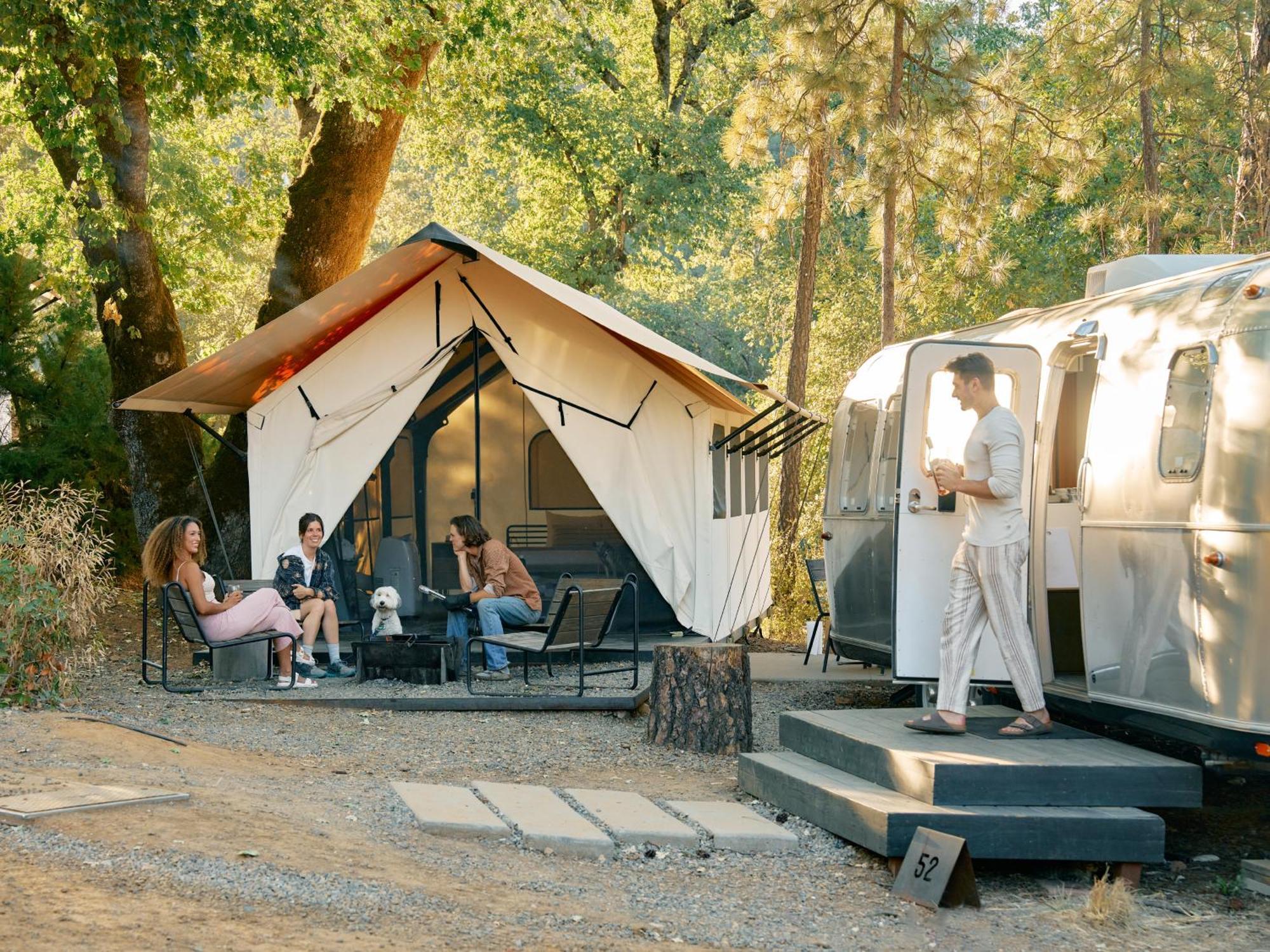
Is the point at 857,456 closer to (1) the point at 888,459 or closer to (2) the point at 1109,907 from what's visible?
(1) the point at 888,459

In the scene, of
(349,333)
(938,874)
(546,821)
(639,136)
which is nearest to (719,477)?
(349,333)

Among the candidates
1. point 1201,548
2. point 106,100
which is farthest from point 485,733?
point 106,100

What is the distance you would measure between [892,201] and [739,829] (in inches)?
389

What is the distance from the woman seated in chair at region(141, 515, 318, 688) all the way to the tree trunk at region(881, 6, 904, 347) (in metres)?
7.29

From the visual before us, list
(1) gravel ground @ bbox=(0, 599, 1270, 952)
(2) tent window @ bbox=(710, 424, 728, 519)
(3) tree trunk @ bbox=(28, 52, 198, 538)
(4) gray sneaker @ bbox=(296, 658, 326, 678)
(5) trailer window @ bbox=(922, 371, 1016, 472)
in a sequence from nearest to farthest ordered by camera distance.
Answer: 1. (1) gravel ground @ bbox=(0, 599, 1270, 952)
2. (5) trailer window @ bbox=(922, 371, 1016, 472)
3. (4) gray sneaker @ bbox=(296, 658, 326, 678)
4. (2) tent window @ bbox=(710, 424, 728, 519)
5. (3) tree trunk @ bbox=(28, 52, 198, 538)

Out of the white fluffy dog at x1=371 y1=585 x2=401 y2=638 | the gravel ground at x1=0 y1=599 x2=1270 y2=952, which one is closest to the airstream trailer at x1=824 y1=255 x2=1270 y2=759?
the gravel ground at x1=0 y1=599 x2=1270 y2=952

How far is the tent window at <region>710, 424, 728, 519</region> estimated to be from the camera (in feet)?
37.3

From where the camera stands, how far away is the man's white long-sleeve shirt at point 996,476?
582 cm

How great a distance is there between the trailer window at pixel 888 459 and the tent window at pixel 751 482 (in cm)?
436

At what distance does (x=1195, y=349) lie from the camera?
565 centimetres

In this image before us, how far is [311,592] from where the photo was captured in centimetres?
960

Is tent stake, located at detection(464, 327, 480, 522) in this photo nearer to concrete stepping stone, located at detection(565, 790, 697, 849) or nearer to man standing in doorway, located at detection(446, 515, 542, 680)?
man standing in doorway, located at detection(446, 515, 542, 680)

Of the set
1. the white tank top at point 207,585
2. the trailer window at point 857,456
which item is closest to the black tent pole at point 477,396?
the white tank top at point 207,585

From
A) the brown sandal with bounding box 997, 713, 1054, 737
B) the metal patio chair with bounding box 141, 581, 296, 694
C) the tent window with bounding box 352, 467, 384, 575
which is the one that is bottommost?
the brown sandal with bounding box 997, 713, 1054, 737
